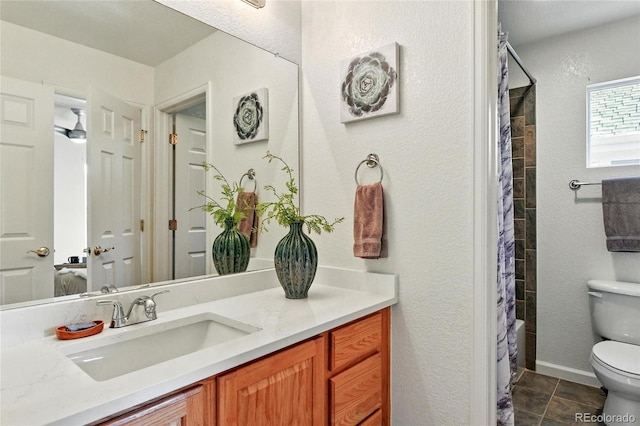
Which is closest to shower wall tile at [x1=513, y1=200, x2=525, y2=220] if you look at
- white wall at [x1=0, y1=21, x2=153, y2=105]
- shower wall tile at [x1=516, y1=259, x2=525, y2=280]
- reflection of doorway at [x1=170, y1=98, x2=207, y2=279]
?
shower wall tile at [x1=516, y1=259, x2=525, y2=280]

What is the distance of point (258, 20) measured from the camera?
5.29 ft

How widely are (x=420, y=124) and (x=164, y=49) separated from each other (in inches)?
39.7

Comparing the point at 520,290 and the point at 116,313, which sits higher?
the point at 116,313

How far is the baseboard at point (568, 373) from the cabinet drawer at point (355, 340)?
5.68 ft

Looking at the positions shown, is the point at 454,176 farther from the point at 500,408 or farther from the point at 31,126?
the point at 31,126

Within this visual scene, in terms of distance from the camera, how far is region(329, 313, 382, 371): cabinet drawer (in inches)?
45.6

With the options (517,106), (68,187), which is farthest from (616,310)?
(68,187)

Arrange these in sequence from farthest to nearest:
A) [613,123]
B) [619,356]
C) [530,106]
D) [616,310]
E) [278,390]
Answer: [530,106], [613,123], [616,310], [619,356], [278,390]

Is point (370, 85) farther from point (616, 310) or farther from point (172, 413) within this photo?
point (616, 310)

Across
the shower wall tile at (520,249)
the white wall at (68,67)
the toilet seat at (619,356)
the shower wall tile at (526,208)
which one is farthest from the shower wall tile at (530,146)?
the white wall at (68,67)

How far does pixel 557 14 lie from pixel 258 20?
1.78 m

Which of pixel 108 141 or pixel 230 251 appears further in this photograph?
pixel 230 251

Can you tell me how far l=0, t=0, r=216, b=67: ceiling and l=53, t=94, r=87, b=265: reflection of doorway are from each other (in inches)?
8.5

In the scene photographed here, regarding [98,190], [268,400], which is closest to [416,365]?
[268,400]
